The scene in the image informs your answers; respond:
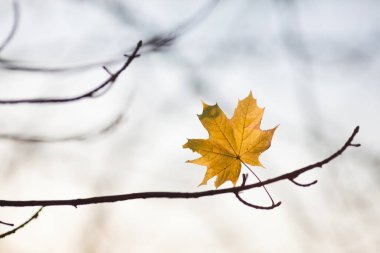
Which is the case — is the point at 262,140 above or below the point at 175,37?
below

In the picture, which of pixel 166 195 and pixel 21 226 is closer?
pixel 166 195

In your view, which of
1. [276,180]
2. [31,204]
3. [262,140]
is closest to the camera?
[276,180]

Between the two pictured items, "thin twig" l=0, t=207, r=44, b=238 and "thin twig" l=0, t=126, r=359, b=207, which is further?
"thin twig" l=0, t=207, r=44, b=238

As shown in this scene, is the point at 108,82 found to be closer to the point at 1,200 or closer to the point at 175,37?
the point at 1,200

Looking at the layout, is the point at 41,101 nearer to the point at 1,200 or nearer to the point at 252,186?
the point at 1,200

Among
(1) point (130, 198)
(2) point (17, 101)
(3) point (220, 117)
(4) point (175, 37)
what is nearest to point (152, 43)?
(4) point (175, 37)

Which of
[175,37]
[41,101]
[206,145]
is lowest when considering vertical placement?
[41,101]

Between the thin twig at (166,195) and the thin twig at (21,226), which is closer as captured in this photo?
the thin twig at (166,195)

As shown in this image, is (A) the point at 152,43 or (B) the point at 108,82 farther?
(A) the point at 152,43

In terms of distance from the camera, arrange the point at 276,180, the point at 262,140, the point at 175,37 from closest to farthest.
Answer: the point at 276,180 → the point at 262,140 → the point at 175,37
